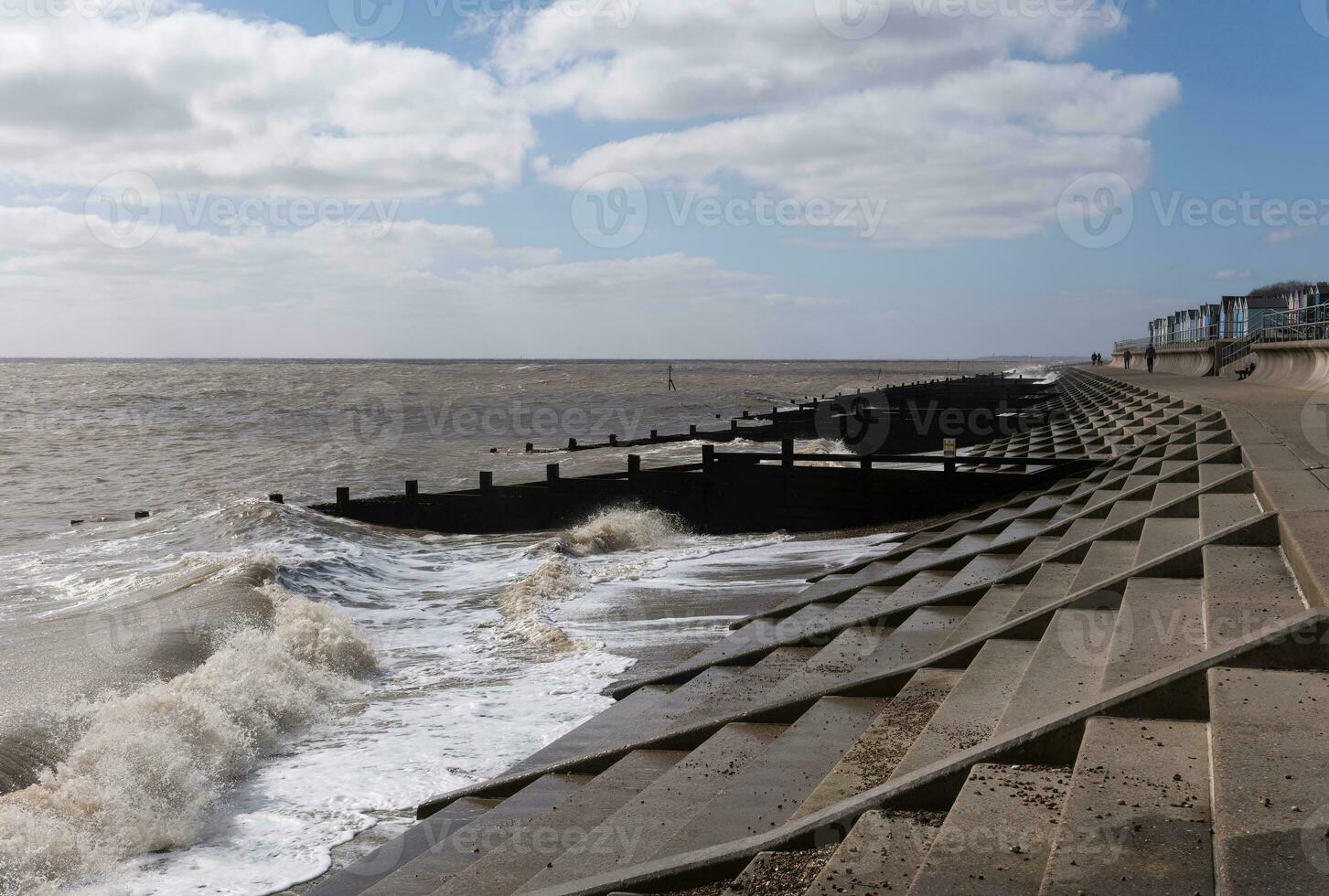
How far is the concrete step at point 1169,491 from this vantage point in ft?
Result: 30.3

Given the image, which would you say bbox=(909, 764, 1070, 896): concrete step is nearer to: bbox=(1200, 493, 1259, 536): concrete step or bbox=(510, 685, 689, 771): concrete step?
bbox=(510, 685, 689, 771): concrete step

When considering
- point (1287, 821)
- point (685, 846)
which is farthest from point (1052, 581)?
point (1287, 821)

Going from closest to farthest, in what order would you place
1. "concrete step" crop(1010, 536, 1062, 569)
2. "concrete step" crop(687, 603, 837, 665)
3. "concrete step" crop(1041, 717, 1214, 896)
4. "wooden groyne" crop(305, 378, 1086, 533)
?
"concrete step" crop(1041, 717, 1214, 896), "concrete step" crop(687, 603, 837, 665), "concrete step" crop(1010, 536, 1062, 569), "wooden groyne" crop(305, 378, 1086, 533)

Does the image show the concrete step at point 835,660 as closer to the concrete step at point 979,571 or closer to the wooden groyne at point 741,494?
the concrete step at point 979,571

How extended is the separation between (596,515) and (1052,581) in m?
13.2

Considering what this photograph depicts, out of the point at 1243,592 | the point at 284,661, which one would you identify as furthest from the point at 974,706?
the point at 284,661

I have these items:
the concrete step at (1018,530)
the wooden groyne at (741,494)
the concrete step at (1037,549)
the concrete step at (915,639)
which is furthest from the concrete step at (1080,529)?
the wooden groyne at (741,494)

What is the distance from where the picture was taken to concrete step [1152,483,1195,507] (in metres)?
9.23

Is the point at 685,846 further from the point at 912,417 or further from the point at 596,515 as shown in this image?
the point at 912,417

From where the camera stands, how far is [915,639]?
7.59 metres

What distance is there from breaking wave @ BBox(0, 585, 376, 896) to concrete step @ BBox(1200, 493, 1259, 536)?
7.11m

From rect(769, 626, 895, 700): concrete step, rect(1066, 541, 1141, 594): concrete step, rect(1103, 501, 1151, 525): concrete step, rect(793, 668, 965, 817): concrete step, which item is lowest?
rect(769, 626, 895, 700): concrete step

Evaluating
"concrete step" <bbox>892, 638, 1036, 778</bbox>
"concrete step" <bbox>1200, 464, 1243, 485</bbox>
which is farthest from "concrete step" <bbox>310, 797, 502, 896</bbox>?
"concrete step" <bbox>1200, 464, 1243, 485</bbox>

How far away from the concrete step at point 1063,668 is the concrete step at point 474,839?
2549mm
